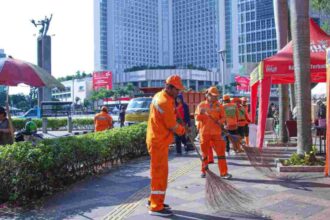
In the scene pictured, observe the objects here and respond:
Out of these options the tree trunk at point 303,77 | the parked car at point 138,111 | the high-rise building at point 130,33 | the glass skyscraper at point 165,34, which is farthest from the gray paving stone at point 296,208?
the high-rise building at point 130,33

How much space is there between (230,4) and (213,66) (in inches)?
1191

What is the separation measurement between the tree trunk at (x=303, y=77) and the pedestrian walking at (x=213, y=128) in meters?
1.89

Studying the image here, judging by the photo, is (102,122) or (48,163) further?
(102,122)

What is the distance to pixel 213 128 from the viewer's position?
790cm

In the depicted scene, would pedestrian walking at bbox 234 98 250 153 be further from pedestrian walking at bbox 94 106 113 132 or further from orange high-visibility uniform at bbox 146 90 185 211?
orange high-visibility uniform at bbox 146 90 185 211

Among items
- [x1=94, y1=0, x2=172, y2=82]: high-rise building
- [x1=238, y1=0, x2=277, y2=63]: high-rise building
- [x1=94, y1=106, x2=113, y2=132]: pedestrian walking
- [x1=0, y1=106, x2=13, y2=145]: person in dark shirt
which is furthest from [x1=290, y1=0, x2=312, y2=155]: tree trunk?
[x1=94, y1=0, x2=172, y2=82]: high-rise building

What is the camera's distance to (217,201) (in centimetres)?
579

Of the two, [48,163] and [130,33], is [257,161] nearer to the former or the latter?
[48,163]

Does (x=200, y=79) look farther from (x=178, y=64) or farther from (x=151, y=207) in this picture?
(x=151, y=207)

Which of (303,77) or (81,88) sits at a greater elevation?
(81,88)

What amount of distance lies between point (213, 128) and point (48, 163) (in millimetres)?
3055

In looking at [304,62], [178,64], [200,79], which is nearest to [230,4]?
[200,79]

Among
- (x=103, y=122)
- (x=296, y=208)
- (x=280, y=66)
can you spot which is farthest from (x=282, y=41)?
(x=296, y=208)

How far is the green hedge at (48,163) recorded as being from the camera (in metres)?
6.44
